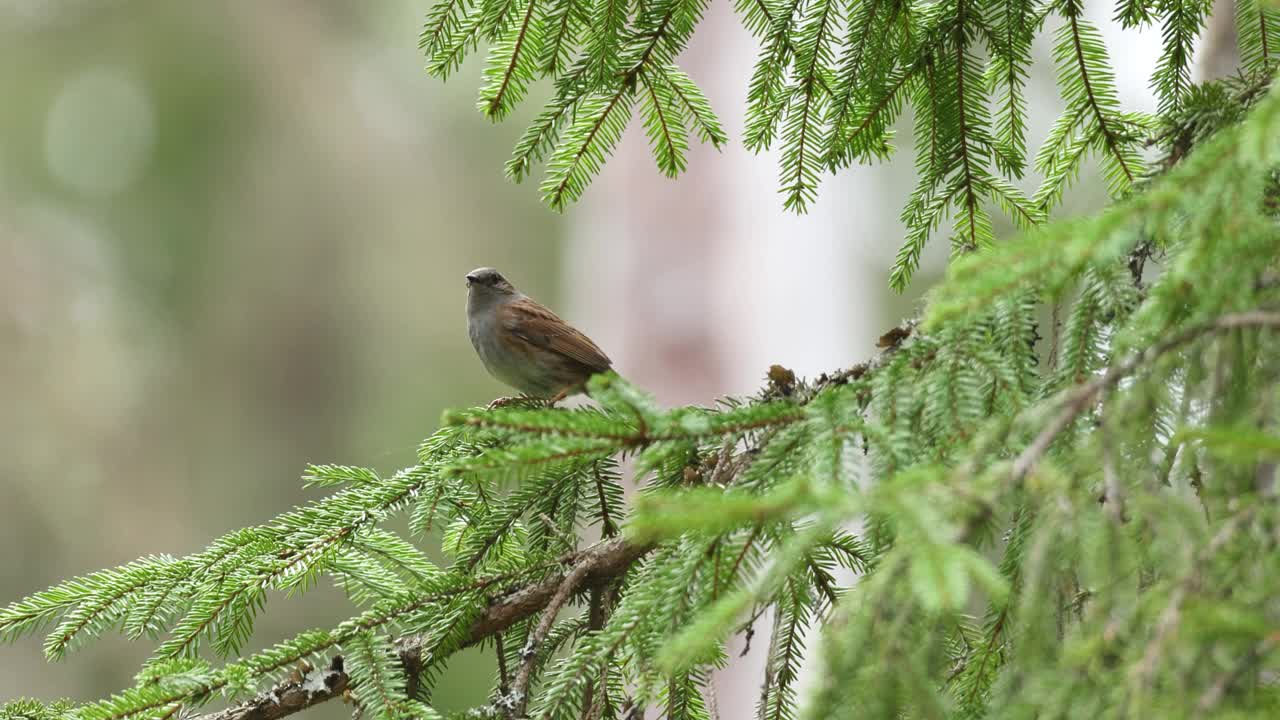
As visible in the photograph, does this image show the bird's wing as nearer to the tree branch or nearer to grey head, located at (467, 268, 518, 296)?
grey head, located at (467, 268, 518, 296)

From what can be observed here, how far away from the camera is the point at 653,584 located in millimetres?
1459

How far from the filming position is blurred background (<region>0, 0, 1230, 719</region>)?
10.5 meters

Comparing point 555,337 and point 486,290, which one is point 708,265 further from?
point 555,337

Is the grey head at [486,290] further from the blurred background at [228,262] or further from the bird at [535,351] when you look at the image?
the blurred background at [228,262]

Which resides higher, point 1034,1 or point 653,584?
point 1034,1

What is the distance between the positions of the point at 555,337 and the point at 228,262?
990cm

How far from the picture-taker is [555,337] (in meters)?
3.44

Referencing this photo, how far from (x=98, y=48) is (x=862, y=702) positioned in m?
13.2

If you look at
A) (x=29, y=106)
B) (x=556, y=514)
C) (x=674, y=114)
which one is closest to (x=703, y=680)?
(x=556, y=514)

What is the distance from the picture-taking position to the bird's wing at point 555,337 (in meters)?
3.43

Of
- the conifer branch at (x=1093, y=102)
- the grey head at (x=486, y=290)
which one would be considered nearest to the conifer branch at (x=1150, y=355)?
the conifer branch at (x=1093, y=102)

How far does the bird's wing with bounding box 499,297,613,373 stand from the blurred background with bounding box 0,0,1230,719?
507 cm

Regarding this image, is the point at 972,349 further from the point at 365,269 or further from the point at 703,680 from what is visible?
the point at 365,269

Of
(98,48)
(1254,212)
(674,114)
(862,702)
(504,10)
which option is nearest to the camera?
(862,702)
